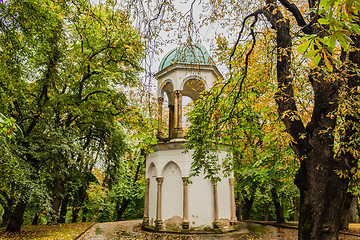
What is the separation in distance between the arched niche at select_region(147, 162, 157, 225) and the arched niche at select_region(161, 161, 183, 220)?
0.64m

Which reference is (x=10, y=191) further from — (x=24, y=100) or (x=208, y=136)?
(x=208, y=136)

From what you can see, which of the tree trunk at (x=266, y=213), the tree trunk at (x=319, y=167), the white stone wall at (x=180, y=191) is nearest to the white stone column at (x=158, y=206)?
the white stone wall at (x=180, y=191)

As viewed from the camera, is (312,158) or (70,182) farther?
(70,182)

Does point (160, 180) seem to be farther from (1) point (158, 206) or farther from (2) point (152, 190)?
(1) point (158, 206)

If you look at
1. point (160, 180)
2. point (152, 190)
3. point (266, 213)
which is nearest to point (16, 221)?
point (152, 190)

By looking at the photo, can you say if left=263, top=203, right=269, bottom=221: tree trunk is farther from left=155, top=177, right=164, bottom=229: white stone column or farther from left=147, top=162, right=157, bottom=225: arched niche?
left=155, top=177, right=164, bottom=229: white stone column

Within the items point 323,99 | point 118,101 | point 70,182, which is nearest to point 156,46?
point 323,99

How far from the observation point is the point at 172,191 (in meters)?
13.2

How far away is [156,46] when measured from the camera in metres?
4.12

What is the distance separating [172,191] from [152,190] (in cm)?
140

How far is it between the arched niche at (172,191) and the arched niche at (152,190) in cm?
64

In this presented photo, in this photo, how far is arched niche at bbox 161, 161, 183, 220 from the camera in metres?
12.8

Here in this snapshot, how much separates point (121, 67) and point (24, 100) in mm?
4387

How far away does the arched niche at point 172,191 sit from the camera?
12.8 meters
